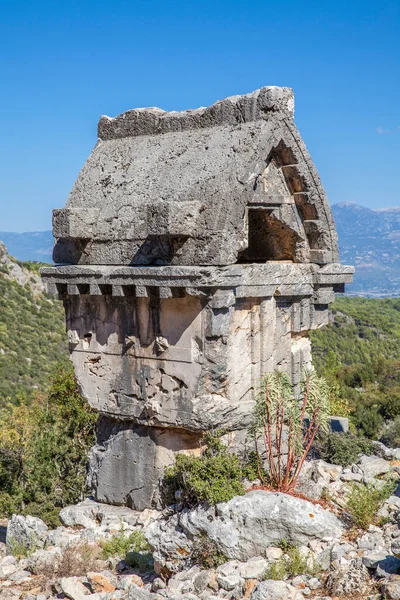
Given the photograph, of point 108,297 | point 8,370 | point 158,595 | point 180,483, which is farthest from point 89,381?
point 8,370

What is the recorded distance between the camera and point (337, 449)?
8.76m

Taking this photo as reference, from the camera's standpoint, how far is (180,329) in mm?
7691

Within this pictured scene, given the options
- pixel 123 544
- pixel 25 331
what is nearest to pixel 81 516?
pixel 123 544

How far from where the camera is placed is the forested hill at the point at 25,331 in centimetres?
2680

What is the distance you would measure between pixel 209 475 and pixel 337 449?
7.54ft

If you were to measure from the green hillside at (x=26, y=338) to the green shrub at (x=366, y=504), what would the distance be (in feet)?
59.4

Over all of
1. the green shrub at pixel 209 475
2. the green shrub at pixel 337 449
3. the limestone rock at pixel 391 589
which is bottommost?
the limestone rock at pixel 391 589

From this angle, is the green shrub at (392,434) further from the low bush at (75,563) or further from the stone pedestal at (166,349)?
the low bush at (75,563)

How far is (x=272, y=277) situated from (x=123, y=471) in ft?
8.91

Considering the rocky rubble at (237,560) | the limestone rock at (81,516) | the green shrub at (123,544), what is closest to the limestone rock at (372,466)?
the rocky rubble at (237,560)

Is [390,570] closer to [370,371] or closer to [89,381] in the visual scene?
[89,381]

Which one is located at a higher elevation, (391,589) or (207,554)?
(391,589)

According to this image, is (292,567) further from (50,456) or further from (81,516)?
(50,456)

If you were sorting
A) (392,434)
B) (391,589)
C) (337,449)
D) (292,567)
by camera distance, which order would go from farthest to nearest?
(392,434) → (337,449) → (292,567) → (391,589)
